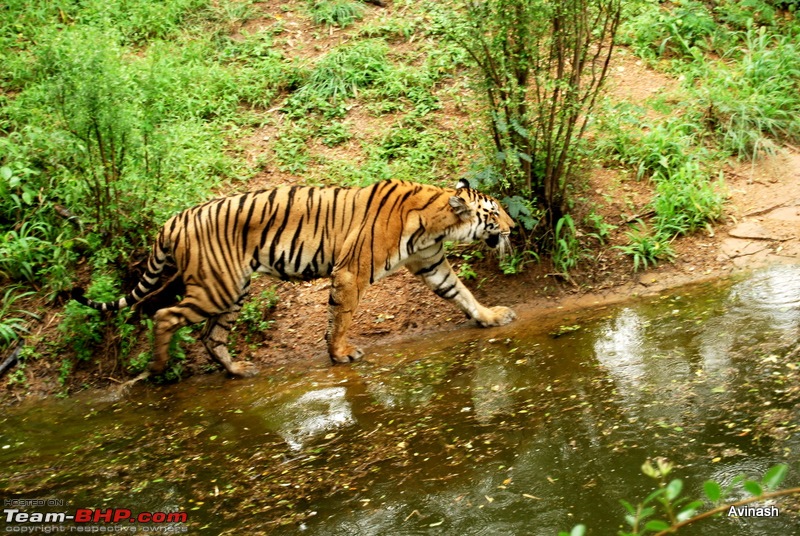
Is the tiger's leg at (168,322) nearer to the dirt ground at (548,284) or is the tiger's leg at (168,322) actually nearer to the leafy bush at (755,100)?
the dirt ground at (548,284)

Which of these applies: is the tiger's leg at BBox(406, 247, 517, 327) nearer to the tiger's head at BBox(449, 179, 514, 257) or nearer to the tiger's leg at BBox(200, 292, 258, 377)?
the tiger's head at BBox(449, 179, 514, 257)

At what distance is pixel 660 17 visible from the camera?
898 cm

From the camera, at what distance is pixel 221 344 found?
633cm

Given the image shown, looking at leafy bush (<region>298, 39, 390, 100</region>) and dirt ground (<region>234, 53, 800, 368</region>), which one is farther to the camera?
leafy bush (<region>298, 39, 390, 100</region>)

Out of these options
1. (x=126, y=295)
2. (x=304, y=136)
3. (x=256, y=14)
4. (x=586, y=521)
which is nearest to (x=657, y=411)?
(x=586, y=521)

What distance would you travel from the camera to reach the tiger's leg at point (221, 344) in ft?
20.6

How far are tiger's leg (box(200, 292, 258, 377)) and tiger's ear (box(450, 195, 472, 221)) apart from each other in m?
1.77

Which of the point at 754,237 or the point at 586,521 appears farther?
the point at 754,237

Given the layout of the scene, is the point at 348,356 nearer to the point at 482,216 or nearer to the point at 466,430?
the point at 482,216

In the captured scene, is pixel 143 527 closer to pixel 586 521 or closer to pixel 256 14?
pixel 586 521

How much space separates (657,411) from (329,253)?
2.77 meters

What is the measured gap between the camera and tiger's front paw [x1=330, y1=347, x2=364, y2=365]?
6182 mm
